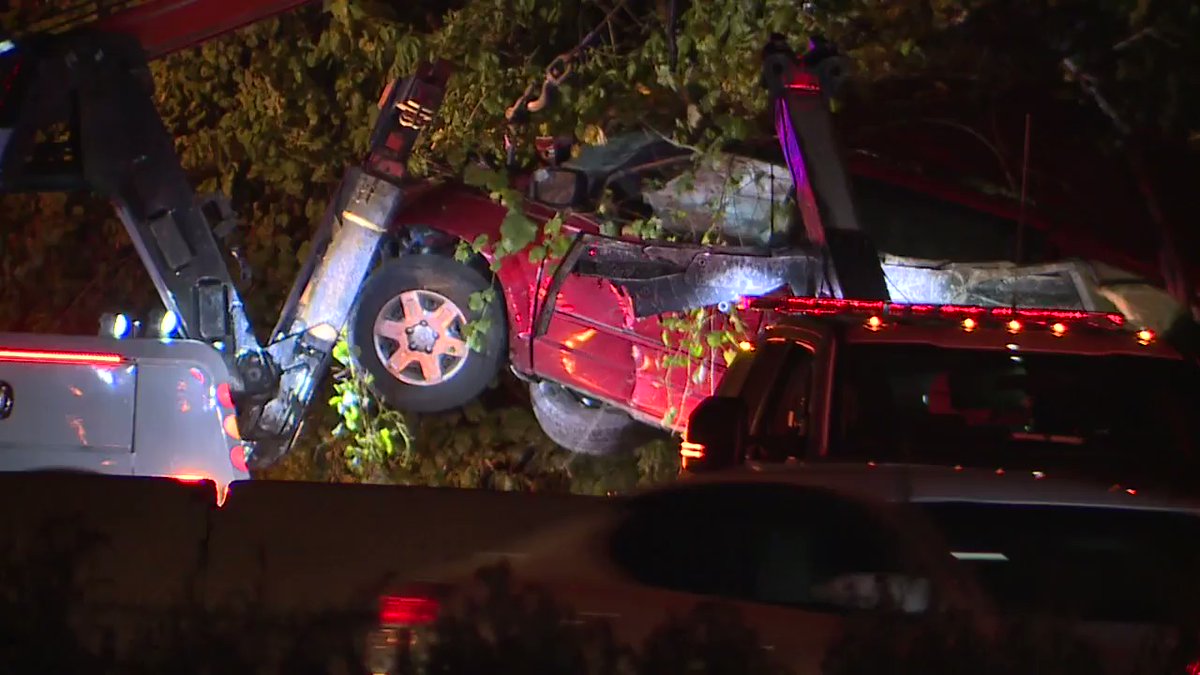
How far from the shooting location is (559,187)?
37.1 ft

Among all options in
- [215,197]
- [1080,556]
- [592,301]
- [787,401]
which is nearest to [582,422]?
[592,301]

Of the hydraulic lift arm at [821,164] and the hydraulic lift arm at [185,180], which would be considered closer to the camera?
the hydraulic lift arm at [821,164]

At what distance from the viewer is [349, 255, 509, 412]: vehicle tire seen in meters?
11.2

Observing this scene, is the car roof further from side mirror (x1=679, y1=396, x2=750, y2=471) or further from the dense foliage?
the dense foliage

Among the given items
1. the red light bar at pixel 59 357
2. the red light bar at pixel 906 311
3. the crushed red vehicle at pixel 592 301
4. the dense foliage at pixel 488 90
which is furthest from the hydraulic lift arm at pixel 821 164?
the red light bar at pixel 59 357

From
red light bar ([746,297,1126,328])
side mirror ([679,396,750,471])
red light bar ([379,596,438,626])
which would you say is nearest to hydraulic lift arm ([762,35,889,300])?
red light bar ([746,297,1126,328])

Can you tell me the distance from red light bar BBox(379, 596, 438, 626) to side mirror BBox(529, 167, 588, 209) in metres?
6.94

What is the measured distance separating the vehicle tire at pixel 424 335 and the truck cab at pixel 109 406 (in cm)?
175

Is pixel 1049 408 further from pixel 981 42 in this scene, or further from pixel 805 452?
pixel 981 42

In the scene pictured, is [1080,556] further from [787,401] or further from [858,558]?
[787,401]

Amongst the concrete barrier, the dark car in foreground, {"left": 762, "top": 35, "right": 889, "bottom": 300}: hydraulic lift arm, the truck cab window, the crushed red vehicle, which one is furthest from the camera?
the crushed red vehicle

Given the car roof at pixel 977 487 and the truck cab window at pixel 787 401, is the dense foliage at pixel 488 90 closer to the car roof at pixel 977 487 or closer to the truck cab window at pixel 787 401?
the truck cab window at pixel 787 401

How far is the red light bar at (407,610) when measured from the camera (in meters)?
4.28

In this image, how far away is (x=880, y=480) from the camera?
16.2ft
